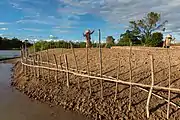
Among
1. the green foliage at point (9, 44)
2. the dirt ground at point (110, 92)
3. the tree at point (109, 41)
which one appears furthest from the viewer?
the green foliage at point (9, 44)

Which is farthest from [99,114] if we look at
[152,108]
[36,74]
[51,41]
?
[51,41]

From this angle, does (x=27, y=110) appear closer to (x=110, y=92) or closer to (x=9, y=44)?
(x=110, y=92)

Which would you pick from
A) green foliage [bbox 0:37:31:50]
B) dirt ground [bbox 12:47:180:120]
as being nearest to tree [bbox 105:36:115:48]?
dirt ground [bbox 12:47:180:120]

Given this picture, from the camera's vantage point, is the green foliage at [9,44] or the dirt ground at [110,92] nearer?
the dirt ground at [110,92]

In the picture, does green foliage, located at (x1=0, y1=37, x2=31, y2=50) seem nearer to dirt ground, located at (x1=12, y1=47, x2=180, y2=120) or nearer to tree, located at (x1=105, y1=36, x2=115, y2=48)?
tree, located at (x1=105, y1=36, x2=115, y2=48)

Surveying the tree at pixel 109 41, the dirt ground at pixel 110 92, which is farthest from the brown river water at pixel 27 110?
the tree at pixel 109 41

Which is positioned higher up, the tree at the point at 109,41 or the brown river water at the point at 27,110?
the tree at the point at 109,41

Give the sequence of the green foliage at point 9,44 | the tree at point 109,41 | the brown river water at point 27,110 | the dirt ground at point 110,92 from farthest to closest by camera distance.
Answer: the green foliage at point 9,44 → the tree at point 109,41 → the brown river water at point 27,110 → the dirt ground at point 110,92

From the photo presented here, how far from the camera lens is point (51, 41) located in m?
33.6

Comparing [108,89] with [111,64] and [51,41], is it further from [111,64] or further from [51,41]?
[51,41]

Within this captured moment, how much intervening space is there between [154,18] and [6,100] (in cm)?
3624

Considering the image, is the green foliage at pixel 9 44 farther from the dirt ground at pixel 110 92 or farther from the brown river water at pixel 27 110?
the brown river water at pixel 27 110

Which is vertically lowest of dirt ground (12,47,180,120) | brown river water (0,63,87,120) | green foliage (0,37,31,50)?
brown river water (0,63,87,120)

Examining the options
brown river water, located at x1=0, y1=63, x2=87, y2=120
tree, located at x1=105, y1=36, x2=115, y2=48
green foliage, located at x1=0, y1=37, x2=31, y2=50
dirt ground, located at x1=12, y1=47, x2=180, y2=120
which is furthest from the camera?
green foliage, located at x1=0, y1=37, x2=31, y2=50
